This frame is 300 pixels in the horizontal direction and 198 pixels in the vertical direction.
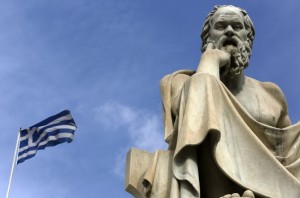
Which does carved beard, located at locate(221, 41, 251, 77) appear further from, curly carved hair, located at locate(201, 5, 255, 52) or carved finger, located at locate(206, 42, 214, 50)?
curly carved hair, located at locate(201, 5, 255, 52)

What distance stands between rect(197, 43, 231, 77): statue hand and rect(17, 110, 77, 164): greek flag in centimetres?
1336

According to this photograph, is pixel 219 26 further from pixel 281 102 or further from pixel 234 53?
pixel 281 102

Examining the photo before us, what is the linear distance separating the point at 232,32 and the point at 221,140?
1969 mm

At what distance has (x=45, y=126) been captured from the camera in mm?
21172

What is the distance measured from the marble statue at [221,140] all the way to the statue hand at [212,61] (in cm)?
1

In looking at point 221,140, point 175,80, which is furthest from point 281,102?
point 221,140

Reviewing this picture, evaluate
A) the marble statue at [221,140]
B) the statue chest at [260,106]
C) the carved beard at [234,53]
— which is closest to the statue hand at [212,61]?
the marble statue at [221,140]

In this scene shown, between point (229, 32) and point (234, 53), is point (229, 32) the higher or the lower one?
the higher one

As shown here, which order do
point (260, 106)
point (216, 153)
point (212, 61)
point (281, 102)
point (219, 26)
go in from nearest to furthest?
1. point (216, 153)
2. point (212, 61)
3. point (260, 106)
4. point (219, 26)
5. point (281, 102)

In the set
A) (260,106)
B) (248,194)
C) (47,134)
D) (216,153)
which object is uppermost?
(47,134)

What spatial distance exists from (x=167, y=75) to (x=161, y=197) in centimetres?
226

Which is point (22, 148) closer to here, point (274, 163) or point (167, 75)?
point (167, 75)

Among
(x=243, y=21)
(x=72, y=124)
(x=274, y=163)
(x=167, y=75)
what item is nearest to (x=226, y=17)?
(x=243, y=21)

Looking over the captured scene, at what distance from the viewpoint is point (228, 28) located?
27.8 ft
